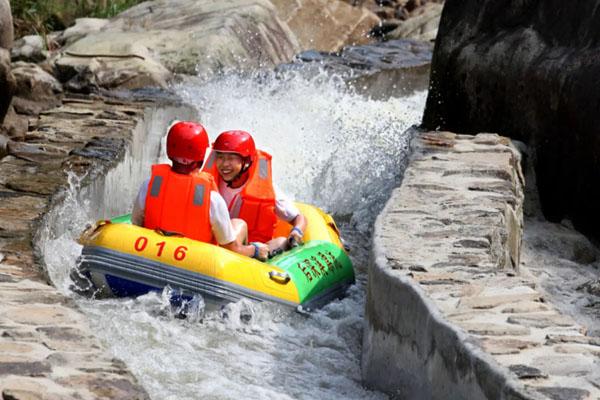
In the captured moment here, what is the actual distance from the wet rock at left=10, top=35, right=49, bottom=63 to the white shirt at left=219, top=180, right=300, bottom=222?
672cm

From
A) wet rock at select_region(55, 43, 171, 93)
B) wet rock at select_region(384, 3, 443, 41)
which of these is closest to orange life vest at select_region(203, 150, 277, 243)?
wet rock at select_region(55, 43, 171, 93)

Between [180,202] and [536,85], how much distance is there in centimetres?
283

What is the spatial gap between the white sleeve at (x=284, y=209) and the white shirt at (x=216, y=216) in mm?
614

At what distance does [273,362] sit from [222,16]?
28.7 ft

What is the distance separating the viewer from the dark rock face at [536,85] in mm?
8023

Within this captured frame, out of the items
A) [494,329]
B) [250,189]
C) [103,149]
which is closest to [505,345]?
[494,329]

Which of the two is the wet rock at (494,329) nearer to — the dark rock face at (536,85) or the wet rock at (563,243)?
the wet rock at (563,243)

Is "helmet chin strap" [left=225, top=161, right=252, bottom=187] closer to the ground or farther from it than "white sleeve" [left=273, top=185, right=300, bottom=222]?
farther from it

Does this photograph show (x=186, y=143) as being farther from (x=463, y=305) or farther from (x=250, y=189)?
(x=463, y=305)

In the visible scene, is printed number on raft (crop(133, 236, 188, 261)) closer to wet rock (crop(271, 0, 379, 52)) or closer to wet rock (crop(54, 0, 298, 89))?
wet rock (crop(54, 0, 298, 89))

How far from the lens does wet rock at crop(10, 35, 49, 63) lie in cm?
1391

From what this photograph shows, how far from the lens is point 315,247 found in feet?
25.1

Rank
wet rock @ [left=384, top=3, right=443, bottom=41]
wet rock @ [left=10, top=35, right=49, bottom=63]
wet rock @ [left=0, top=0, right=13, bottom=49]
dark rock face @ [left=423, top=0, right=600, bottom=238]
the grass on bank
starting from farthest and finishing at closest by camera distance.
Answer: wet rock @ [left=384, top=3, right=443, bottom=41] → the grass on bank → wet rock @ [left=10, top=35, right=49, bottom=63] → wet rock @ [left=0, top=0, right=13, bottom=49] → dark rock face @ [left=423, top=0, right=600, bottom=238]

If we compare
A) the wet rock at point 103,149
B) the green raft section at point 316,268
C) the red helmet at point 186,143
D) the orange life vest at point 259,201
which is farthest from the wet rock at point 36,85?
the red helmet at point 186,143
